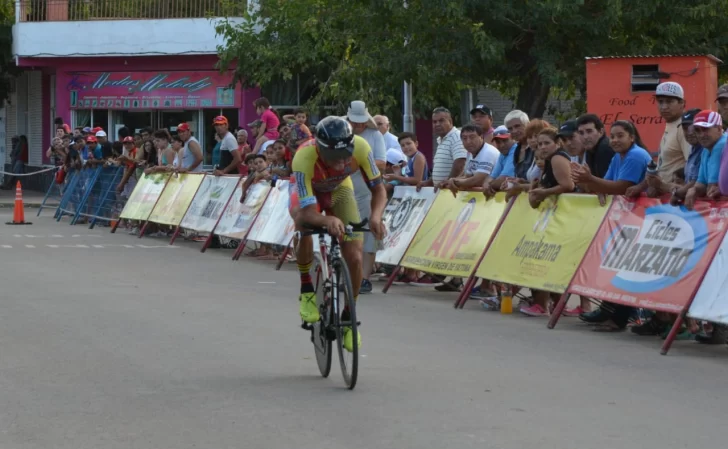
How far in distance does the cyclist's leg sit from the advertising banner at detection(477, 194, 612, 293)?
3152mm

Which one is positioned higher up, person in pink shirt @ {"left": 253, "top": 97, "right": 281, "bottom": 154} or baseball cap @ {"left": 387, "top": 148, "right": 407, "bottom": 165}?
baseball cap @ {"left": 387, "top": 148, "right": 407, "bottom": 165}

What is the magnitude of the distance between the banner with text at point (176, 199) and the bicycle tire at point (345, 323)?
13011mm

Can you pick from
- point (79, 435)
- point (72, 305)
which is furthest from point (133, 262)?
point (79, 435)

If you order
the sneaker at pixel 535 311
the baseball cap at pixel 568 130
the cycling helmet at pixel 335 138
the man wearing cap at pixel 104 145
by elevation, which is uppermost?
the cycling helmet at pixel 335 138

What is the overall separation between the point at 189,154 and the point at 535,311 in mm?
11642

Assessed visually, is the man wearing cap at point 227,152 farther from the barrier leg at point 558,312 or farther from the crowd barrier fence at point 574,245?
the barrier leg at point 558,312

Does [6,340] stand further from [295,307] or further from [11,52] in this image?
[11,52]

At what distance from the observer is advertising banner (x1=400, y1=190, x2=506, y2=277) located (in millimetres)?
13344

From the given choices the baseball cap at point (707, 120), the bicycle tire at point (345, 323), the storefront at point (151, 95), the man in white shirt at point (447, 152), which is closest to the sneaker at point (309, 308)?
the bicycle tire at point (345, 323)

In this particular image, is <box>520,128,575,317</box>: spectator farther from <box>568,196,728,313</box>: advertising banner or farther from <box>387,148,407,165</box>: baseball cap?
<box>387,148,407,165</box>: baseball cap

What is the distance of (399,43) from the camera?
2552 centimetres

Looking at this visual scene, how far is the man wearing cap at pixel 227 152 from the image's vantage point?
70.6 feet

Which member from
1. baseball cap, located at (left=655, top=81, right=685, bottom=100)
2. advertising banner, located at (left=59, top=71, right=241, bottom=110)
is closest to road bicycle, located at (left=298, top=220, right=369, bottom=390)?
baseball cap, located at (left=655, top=81, right=685, bottom=100)

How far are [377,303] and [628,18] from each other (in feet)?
38.9
